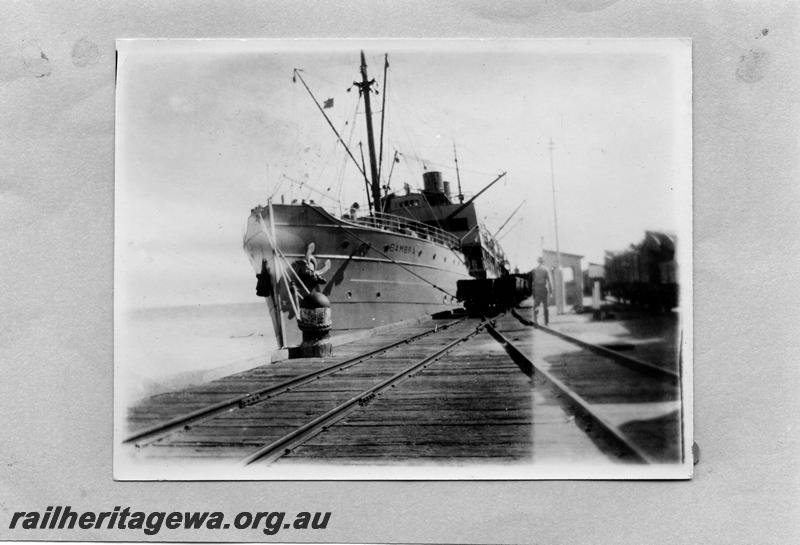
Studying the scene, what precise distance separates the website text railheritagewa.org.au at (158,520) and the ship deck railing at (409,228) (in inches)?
217

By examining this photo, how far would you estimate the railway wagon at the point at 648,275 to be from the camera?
11.2ft

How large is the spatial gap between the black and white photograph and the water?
13 mm

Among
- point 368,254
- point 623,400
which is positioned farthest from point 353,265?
point 623,400

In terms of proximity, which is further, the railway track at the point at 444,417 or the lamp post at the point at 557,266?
the lamp post at the point at 557,266

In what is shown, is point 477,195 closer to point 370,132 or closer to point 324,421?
point 370,132

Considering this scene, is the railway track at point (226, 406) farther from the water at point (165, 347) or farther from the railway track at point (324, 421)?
the railway track at point (324, 421)

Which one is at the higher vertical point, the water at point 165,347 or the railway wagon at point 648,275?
the railway wagon at point 648,275

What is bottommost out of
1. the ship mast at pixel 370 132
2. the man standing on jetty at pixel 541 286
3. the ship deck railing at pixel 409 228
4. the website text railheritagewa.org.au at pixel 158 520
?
the website text railheritagewa.org.au at pixel 158 520

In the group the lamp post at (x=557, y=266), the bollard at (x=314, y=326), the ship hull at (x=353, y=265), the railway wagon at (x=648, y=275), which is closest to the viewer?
the railway wagon at (x=648, y=275)

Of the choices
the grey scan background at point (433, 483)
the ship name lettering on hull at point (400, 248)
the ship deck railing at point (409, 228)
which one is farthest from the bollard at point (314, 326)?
the ship name lettering on hull at point (400, 248)

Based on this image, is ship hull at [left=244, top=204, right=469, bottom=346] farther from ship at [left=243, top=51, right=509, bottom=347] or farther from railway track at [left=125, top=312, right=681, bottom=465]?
railway track at [left=125, top=312, right=681, bottom=465]

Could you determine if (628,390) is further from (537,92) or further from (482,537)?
(537,92)

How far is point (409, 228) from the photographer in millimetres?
10102

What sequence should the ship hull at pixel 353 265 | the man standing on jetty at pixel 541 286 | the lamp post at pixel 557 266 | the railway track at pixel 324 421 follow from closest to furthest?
1. the railway track at pixel 324 421
2. the lamp post at pixel 557 266
3. the man standing on jetty at pixel 541 286
4. the ship hull at pixel 353 265
